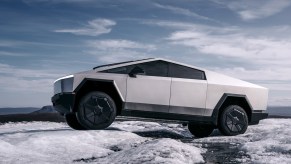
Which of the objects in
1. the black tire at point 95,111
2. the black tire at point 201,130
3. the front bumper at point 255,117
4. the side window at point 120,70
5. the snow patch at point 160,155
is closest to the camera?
the snow patch at point 160,155

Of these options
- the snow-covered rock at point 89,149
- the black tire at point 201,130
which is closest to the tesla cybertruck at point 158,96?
the snow-covered rock at point 89,149

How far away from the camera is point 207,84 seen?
6.95 meters

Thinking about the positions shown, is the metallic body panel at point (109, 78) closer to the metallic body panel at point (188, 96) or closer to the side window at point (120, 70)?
the side window at point (120, 70)

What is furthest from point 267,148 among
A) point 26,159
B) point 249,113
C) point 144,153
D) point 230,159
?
point 26,159

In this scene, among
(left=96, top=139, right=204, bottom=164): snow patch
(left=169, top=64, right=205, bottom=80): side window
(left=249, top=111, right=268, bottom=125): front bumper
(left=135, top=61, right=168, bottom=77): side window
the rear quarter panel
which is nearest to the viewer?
(left=96, top=139, right=204, bottom=164): snow patch

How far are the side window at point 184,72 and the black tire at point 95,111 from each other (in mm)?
1342

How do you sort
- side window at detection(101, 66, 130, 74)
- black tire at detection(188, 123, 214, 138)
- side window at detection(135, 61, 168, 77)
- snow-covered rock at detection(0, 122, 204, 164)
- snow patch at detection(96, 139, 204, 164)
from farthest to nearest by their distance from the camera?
black tire at detection(188, 123, 214, 138), side window at detection(135, 61, 168, 77), side window at detection(101, 66, 130, 74), snow-covered rock at detection(0, 122, 204, 164), snow patch at detection(96, 139, 204, 164)

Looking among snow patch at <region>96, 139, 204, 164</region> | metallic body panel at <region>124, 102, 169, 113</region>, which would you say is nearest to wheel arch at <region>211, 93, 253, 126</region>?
metallic body panel at <region>124, 102, 169, 113</region>

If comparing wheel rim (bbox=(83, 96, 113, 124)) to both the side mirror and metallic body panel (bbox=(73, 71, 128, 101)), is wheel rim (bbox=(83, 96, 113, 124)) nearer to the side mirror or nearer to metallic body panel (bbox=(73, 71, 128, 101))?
metallic body panel (bbox=(73, 71, 128, 101))

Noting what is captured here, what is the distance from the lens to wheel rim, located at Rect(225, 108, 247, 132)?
707 centimetres

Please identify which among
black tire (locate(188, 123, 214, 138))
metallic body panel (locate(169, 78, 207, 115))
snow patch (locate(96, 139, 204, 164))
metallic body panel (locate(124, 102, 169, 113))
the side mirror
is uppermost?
the side mirror

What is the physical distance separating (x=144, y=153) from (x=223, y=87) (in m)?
3.59

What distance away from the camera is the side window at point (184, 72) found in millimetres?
6779

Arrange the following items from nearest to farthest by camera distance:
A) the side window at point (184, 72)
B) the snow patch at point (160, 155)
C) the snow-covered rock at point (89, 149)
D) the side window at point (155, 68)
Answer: the snow patch at point (160, 155)
the snow-covered rock at point (89, 149)
the side window at point (155, 68)
the side window at point (184, 72)
